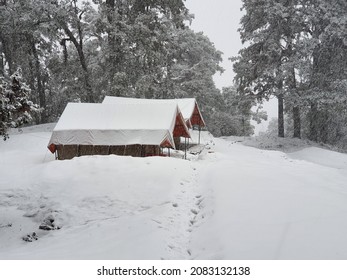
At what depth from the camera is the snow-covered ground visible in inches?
248

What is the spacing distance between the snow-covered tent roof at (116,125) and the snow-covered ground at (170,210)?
6.05ft

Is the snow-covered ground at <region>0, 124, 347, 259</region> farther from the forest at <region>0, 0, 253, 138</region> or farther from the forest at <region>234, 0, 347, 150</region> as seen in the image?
the forest at <region>0, 0, 253, 138</region>

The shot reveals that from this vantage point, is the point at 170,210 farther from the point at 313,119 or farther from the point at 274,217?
the point at 313,119

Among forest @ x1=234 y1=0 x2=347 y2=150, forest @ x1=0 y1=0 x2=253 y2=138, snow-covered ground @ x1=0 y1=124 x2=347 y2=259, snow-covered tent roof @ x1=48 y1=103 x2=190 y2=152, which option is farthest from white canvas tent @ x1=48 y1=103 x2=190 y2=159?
forest @ x1=234 y1=0 x2=347 y2=150

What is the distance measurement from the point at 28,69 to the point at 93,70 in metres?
8.06

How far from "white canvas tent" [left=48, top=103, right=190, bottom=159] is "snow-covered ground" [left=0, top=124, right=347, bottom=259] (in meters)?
1.94

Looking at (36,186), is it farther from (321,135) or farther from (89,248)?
(321,135)

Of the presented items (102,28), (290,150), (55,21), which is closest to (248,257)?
(290,150)

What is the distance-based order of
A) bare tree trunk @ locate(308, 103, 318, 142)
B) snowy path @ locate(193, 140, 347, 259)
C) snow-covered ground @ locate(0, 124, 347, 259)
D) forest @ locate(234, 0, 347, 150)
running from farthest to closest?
1. bare tree trunk @ locate(308, 103, 318, 142)
2. forest @ locate(234, 0, 347, 150)
3. snow-covered ground @ locate(0, 124, 347, 259)
4. snowy path @ locate(193, 140, 347, 259)

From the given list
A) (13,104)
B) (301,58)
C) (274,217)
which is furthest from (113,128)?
(301,58)

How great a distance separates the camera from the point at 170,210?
351 inches

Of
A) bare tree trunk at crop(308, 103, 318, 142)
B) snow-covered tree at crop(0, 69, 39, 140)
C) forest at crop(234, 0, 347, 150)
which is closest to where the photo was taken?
snow-covered tree at crop(0, 69, 39, 140)

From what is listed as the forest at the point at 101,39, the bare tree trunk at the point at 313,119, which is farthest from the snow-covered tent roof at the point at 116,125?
the bare tree trunk at the point at 313,119

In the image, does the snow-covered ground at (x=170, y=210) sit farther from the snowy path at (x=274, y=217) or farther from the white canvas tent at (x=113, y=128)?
the white canvas tent at (x=113, y=128)
